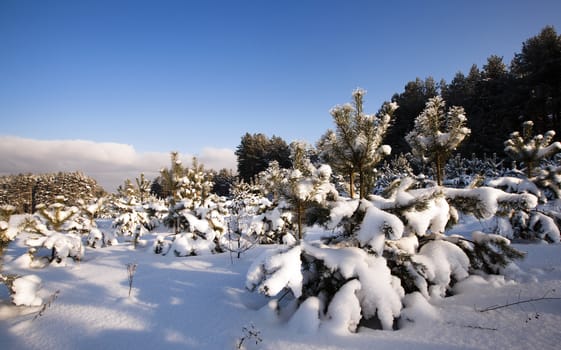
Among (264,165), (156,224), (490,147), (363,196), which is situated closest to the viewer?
(363,196)

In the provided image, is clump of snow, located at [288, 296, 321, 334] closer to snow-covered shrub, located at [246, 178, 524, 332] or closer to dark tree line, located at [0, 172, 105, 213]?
snow-covered shrub, located at [246, 178, 524, 332]

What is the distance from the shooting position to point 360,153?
3.24 meters

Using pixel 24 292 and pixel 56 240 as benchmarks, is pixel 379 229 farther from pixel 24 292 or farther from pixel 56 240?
pixel 56 240

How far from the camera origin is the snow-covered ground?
2.27 m

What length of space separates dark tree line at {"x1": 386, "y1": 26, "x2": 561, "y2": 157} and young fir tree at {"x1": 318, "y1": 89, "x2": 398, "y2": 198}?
49.2 ft

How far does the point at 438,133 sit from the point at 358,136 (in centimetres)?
117

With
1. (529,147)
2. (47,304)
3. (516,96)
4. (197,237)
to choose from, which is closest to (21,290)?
(47,304)

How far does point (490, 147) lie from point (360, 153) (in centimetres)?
2613

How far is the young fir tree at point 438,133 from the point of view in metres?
3.39

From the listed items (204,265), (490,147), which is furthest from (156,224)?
(490,147)

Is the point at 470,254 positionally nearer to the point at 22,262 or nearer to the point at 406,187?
the point at 406,187

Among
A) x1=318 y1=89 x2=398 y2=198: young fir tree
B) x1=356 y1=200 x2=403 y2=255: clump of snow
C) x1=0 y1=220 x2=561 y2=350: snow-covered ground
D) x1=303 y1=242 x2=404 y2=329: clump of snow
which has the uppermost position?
x1=318 y1=89 x2=398 y2=198: young fir tree

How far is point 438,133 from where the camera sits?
3469 millimetres

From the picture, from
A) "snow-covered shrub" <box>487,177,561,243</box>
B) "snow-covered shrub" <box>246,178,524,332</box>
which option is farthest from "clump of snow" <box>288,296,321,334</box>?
"snow-covered shrub" <box>487,177,561,243</box>
